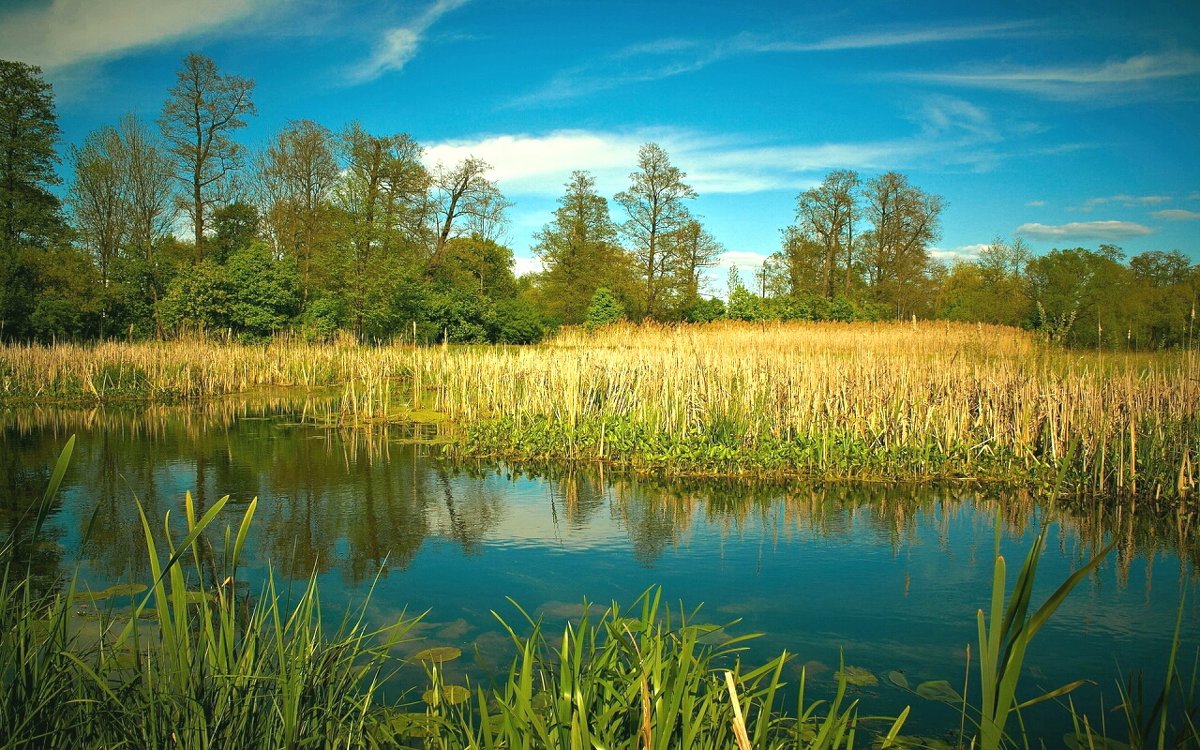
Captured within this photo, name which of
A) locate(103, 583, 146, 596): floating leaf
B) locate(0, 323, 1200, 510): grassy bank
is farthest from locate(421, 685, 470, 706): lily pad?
locate(0, 323, 1200, 510): grassy bank

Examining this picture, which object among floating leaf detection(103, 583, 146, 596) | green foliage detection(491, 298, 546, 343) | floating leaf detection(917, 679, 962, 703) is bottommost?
floating leaf detection(917, 679, 962, 703)

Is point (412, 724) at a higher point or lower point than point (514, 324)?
lower

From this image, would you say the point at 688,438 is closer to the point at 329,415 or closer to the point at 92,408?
the point at 329,415

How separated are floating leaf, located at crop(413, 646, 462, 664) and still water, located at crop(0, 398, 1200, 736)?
71 mm

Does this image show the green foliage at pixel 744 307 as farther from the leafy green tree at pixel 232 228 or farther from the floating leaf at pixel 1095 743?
the floating leaf at pixel 1095 743

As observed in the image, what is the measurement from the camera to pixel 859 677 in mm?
3510

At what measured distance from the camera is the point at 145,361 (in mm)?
15938

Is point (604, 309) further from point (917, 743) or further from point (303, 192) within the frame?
point (917, 743)

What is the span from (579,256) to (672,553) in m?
34.5

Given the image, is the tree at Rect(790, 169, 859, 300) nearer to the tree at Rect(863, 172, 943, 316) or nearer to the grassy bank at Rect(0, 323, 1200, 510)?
the tree at Rect(863, 172, 943, 316)

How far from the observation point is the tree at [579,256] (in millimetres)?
38344

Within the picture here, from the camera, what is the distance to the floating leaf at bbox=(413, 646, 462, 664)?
11.8ft

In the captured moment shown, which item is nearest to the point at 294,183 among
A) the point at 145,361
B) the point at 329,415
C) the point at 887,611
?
the point at 145,361

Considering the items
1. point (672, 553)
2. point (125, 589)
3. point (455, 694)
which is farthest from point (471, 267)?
point (455, 694)
